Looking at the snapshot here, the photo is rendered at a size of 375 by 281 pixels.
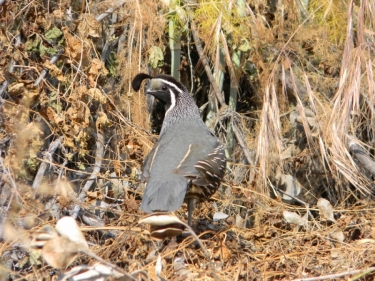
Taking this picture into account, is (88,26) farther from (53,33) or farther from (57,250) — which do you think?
(57,250)

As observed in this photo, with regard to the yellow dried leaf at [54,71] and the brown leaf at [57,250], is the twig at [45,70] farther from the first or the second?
the brown leaf at [57,250]

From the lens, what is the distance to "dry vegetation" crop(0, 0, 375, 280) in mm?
3445

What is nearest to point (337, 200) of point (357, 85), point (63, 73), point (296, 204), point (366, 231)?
point (296, 204)

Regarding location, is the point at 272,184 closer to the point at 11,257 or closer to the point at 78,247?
the point at 11,257

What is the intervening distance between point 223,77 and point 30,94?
145 cm

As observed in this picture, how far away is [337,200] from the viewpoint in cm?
468

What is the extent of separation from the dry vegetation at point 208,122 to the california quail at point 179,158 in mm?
181

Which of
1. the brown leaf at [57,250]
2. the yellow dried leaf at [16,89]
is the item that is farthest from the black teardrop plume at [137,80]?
the brown leaf at [57,250]

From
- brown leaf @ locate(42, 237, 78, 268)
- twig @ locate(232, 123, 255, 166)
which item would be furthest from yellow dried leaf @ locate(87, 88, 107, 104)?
brown leaf @ locate(42, 237, 78, 268)

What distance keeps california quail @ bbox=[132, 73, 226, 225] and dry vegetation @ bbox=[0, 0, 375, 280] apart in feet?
0.59

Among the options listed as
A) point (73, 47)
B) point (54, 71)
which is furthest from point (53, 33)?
point (54, 71)

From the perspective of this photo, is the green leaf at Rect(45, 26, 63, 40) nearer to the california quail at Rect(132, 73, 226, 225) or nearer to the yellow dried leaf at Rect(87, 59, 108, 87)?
the yellow dried leaf at Rect(87, 59, 108, 87)

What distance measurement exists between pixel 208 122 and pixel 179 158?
1.19 meters

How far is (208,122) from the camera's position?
187 inches
